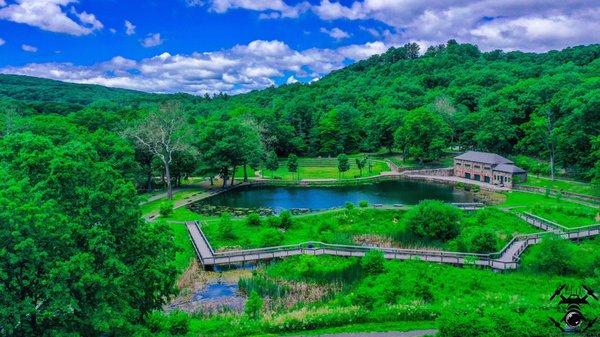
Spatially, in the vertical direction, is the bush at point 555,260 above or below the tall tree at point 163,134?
below

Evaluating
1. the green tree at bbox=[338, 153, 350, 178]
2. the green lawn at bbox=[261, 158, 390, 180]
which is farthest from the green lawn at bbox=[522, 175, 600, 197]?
the green tree at bbox=[338, 153, 350, 178]

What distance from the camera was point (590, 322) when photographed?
20.0m

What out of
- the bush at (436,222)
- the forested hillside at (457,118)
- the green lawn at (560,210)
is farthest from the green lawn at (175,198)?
the green lawn at (560,210)

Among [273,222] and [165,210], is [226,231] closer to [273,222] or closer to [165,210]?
[273,222]

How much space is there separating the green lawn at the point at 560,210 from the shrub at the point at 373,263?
20.9 metres

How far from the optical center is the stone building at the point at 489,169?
216ft

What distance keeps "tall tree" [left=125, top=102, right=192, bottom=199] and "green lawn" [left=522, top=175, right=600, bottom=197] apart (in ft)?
148

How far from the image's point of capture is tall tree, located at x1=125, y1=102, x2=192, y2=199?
6066 centimetres

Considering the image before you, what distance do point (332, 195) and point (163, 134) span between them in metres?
23.0

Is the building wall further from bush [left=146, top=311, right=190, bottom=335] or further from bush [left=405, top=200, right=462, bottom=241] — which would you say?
bush [left=146, top=311, right=190, bottom=335]

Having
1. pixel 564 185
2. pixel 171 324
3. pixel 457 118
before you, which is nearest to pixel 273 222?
pixel 171 324

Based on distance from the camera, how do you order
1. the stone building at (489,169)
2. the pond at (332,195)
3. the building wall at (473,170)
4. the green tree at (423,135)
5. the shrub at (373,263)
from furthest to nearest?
the green tree at (423,135) → the building wall at (473,170) → the stone building at (489,169) → the pond at (332,195) → the shrub at (373,263)

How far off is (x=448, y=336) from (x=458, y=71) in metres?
146

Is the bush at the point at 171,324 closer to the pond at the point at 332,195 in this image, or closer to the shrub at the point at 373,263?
the shrub at the point at 373,263
